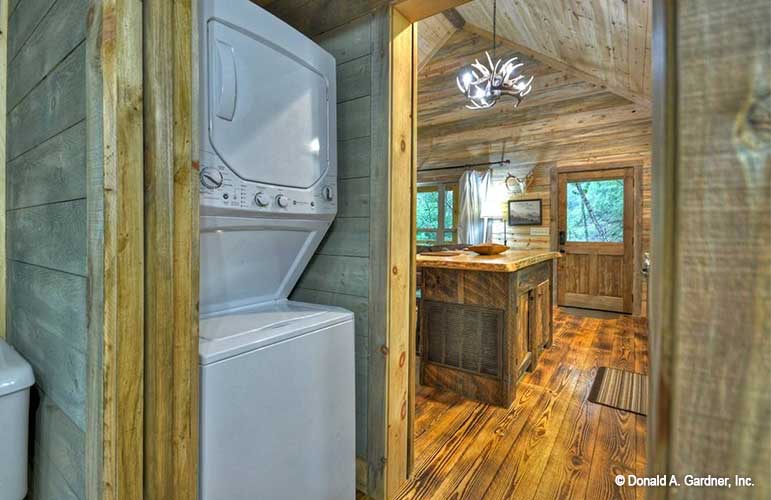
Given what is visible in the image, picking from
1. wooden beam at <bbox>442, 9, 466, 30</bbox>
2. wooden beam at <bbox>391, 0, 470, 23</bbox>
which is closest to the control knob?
wooden beam at <bbox>391, 0, 470, 23</bbox>

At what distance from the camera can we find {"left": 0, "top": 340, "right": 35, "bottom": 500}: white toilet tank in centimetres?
85

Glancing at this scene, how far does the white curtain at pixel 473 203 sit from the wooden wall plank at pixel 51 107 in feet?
17.7

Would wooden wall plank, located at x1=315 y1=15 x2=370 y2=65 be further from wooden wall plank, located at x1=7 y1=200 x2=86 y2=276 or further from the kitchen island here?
the kitchen island

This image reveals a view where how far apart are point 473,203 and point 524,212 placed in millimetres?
814

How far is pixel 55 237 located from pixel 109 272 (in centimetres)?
37

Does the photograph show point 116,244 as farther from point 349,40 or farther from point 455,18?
point 455,18

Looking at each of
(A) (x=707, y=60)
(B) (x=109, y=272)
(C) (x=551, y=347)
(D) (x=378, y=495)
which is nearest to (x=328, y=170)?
(B) (x=109, y=272)

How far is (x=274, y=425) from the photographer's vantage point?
3.29 ft

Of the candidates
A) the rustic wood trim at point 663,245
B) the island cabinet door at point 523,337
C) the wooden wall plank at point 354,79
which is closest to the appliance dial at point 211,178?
the wooden wall plank at point 354,79

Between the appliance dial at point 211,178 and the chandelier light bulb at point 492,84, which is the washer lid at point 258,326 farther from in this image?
the chandelier light bulb at point 492,84

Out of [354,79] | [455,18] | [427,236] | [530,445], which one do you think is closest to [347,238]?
[354,79]

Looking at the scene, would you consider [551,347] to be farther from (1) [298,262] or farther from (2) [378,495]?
(1) [298,262]

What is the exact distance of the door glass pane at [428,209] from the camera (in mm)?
6629

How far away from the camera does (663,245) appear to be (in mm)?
379
